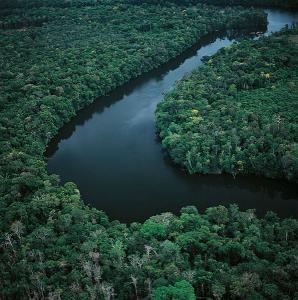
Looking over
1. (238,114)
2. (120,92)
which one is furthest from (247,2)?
(238,114)

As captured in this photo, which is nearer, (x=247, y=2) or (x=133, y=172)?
(x=133, y=172)

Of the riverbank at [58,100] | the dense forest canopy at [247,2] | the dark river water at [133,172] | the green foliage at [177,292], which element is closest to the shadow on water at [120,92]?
the dark river water at [133,172]

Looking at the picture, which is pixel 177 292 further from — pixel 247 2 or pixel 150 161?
pixel 247 2

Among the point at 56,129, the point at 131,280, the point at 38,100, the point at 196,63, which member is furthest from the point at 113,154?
the point at 196,63

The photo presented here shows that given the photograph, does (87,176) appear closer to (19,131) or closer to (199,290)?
(19,131)

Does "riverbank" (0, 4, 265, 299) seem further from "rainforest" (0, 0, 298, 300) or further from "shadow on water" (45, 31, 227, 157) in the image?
"shadow on water" (45, 31, 227, 157)

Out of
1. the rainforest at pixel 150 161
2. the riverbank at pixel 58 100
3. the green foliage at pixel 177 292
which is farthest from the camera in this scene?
the riverbank at pixel 58 100

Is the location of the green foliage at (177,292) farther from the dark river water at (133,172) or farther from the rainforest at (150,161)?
the dark river water at (133,172)
